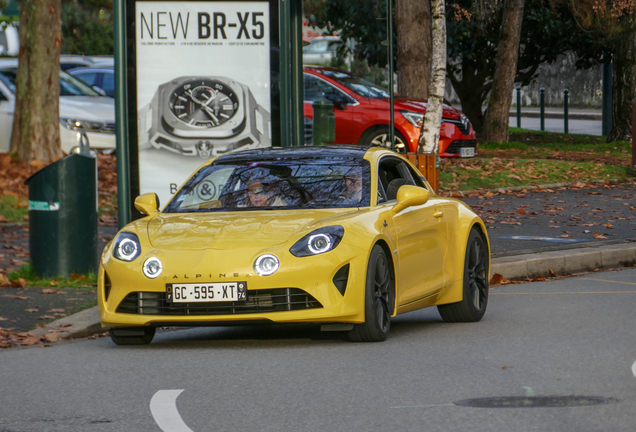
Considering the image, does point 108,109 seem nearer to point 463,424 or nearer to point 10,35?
point 463,424

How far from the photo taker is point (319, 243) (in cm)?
725

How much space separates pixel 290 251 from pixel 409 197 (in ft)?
3.78

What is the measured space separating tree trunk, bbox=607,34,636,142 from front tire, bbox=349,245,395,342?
2151 cm

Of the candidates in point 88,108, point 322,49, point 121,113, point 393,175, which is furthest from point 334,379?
point 322,49

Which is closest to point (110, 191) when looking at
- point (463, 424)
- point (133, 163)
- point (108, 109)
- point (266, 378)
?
point (108, 109)

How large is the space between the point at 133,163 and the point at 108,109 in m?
8.27

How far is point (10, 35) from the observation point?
157ft

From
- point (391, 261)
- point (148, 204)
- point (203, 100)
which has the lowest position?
point (391, 261)

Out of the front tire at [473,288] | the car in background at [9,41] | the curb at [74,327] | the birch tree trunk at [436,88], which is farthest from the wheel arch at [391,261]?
the car in background at [9,41]

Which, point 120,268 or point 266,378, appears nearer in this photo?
point 266,378

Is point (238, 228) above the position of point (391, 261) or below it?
above

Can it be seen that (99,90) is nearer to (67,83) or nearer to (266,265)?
(67,83)

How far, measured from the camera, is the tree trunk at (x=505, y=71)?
2653 centimetres

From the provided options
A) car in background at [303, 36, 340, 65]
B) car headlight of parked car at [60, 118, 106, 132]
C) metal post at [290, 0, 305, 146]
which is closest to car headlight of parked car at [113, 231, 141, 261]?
metal post at [290, 0, 305, 146]
